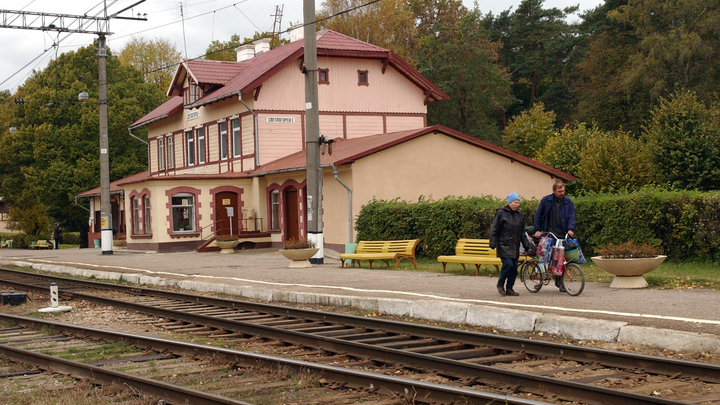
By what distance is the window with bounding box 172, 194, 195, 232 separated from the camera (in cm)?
3496

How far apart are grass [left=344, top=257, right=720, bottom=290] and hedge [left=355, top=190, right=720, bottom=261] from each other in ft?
1.49

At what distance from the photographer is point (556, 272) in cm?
1309

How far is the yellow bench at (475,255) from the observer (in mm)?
17391

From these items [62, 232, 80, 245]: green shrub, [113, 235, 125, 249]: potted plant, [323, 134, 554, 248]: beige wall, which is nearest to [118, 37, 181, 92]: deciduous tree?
[62, 232, 80, 245]: green shrub

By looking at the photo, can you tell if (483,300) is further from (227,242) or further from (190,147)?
(190,147)

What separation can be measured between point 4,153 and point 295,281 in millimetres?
44513

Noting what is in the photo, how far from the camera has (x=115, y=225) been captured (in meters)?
50.7

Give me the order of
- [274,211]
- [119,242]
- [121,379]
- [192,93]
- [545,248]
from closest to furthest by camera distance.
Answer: [121,379] < [545,248] < [274,211] < [192,93] < [119,242]

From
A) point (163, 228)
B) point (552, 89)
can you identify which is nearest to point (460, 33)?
point (552, 89)

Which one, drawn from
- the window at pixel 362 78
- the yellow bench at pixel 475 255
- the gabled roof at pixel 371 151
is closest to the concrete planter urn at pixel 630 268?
the yellow bench at pixel 475 255

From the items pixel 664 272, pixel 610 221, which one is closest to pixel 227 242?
pixel 610 221

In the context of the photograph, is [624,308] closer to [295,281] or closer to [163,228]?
[295,281]

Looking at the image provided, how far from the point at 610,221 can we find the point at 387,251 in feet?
18.7

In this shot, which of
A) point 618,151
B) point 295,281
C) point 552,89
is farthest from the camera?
point 552,89
